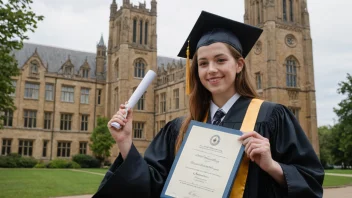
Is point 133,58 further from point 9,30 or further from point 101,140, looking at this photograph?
point 9,30

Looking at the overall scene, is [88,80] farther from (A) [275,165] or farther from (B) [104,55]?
(A) [275,165]

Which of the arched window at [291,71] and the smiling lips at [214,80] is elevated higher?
the arched window at [291,71]

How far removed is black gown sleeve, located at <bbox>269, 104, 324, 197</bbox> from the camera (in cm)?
Answer: 177

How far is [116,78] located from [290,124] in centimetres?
3791

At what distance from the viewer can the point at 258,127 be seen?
1.99 meters

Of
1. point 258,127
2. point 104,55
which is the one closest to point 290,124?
point 258,127

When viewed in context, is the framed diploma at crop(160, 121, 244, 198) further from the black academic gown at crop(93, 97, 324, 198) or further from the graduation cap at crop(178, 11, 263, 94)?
the graduation cap at crop(178, 11, 263, 94)

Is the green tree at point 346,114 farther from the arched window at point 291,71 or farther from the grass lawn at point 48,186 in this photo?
the grass lawn at point 48,186

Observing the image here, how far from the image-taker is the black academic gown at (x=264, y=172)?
1824 millimetres

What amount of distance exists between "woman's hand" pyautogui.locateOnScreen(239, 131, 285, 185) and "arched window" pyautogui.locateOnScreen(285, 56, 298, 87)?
92.9ft

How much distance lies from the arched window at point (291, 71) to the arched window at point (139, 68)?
53.9 ft

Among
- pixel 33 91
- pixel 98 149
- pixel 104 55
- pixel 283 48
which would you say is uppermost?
pixel 104 55

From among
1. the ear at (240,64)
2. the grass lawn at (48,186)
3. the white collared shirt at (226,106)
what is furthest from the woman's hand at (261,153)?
the grass lawn at (48,186)

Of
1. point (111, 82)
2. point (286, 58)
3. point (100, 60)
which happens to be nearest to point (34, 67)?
point (100, 60)
